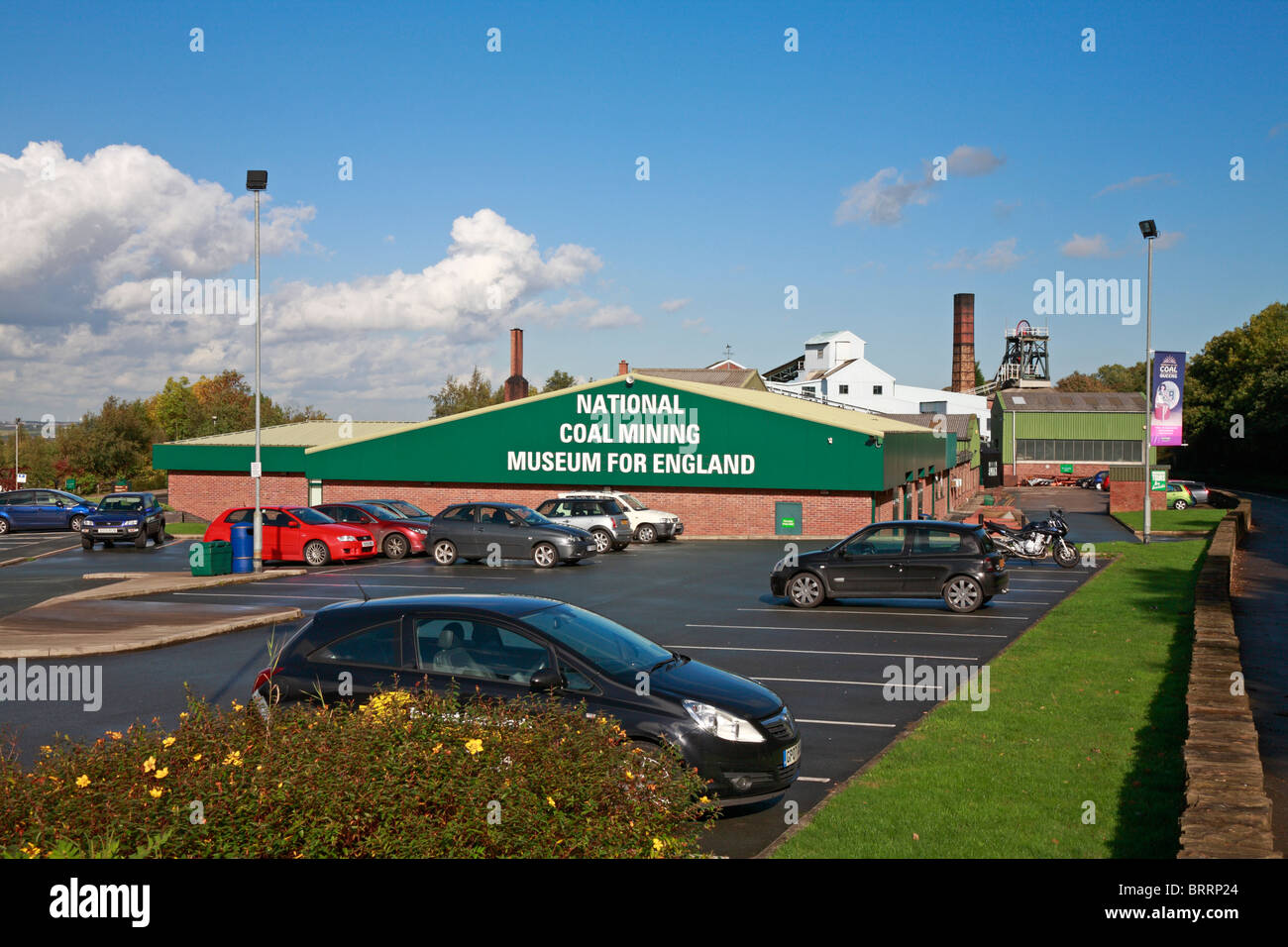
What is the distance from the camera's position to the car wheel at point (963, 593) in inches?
747

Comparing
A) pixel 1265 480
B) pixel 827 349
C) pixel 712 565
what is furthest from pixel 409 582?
pixel 827 349

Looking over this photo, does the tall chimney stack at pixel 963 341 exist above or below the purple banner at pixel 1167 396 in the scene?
above

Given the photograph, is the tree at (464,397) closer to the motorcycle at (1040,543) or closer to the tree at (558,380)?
the tree at (558,380)

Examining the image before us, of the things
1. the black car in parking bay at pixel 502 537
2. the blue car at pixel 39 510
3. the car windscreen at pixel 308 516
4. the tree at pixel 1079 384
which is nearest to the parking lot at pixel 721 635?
the black car in parking bay at pixel 502 537

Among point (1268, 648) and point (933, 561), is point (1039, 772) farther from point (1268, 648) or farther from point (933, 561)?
point (933, 561)

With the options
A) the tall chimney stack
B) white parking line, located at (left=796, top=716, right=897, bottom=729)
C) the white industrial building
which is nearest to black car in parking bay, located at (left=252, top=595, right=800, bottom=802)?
white parking line, located at (left=796, top=716, right=897, bottom=729)

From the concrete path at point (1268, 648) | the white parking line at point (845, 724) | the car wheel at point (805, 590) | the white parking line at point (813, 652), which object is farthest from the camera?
the car wheel at point (805, 590)

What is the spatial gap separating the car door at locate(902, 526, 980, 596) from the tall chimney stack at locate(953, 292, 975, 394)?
80392 millimetres

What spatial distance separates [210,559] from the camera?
25172 millimetres

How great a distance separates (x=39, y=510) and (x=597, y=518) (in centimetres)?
2525

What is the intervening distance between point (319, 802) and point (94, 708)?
27.0ft

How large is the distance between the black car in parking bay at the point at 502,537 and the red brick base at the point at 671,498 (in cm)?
1338

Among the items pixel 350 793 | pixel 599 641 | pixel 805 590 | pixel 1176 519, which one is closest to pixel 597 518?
pixel 805 590
